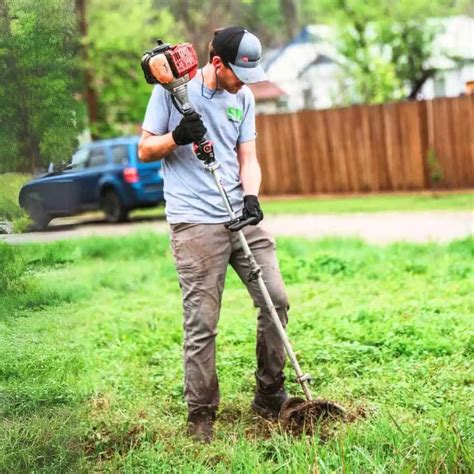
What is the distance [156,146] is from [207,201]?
374mm

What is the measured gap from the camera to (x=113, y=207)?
20.1 meters

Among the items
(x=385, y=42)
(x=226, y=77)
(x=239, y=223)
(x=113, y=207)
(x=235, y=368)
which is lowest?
(x=113, y=207)

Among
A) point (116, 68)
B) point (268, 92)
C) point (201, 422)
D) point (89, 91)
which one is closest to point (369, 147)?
point (116, 68)

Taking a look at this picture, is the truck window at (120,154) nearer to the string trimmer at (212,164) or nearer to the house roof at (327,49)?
the house roof at (327,49)

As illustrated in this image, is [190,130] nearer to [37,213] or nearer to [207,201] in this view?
[207,201]

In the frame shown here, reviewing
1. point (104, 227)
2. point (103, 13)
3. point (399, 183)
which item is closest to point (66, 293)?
point (104, 227)

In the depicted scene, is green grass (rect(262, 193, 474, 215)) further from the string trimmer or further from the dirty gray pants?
the string trimmer

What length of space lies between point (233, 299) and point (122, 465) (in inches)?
180

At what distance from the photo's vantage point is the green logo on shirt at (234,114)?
4918mm

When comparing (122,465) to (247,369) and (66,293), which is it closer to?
(66,293)

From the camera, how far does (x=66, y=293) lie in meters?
4.18

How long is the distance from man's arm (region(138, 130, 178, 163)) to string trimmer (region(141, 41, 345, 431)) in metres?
0.12

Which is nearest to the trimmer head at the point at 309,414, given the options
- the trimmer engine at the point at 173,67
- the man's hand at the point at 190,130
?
the man's hand at the point at 190,130

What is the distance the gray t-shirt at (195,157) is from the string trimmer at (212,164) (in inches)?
3.2
